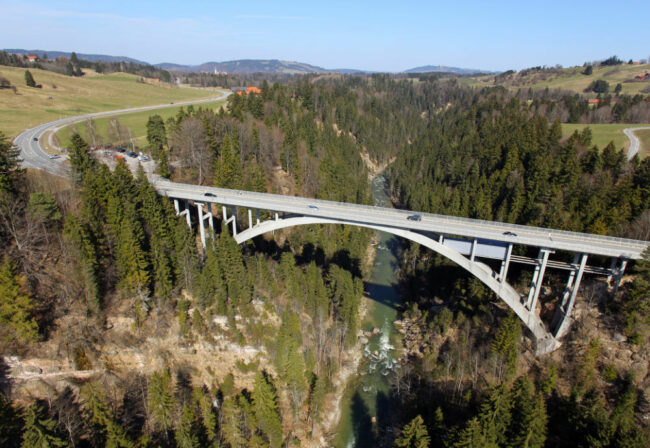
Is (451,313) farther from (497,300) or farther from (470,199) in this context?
(470,199)

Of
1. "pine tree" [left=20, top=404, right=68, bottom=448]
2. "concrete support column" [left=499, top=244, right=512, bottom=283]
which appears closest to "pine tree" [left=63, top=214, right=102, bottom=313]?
"pine tree" [left=20, top=404, right=68, bottom=448]

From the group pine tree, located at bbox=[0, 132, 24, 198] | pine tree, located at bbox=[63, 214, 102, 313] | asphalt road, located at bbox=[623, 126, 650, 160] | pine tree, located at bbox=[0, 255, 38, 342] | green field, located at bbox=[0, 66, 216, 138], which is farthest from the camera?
green field, located at bbox=[0, 66, 216, 138]

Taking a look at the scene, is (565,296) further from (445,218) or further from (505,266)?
(445,218)

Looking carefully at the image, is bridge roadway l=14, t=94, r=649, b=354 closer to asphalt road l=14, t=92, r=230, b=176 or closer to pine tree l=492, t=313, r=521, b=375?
pine tree l=492, t=313, r=521, b=375

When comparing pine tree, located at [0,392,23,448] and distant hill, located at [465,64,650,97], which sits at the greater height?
distant hill, located at [465,64,650,97]

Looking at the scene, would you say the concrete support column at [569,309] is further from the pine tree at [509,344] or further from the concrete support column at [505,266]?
the concrete support column at [505,266]

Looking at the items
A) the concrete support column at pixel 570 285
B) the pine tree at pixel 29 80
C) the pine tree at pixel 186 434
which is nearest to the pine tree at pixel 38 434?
the pine tree at pixel 186 434

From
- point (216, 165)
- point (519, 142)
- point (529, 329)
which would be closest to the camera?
point (529, 329)

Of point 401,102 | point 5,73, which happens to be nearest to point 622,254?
point 5,73
